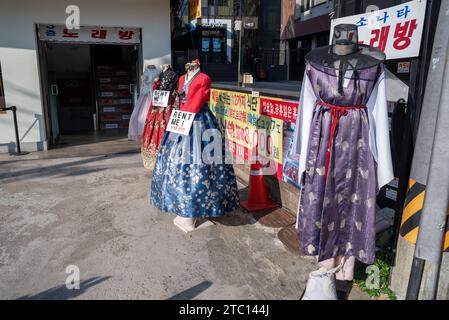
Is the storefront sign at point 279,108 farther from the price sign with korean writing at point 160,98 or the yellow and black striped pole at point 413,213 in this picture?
the yellow and black striped pole at point 413,213

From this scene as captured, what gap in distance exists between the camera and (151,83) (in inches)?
243

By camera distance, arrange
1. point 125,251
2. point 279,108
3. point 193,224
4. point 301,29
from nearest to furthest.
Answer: point 125,251
point 193,224
point 279,108
point 301,29

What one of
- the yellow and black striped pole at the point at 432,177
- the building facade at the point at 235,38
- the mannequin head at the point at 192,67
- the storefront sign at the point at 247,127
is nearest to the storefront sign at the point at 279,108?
the storefront sign at the point at 247,127

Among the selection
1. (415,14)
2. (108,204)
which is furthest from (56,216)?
(415,14)

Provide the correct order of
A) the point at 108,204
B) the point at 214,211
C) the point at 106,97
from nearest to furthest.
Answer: the point at 214,211
the point at 108,204
the point at 106,97

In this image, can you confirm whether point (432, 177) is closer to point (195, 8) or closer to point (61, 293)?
point (61, 293)

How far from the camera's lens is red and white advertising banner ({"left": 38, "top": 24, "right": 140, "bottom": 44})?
7.05 m

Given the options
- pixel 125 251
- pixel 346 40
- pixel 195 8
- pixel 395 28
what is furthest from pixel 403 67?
pixel 195 8

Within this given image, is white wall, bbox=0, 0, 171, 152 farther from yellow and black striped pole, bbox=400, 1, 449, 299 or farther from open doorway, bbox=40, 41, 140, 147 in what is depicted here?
yellow and black striped pole, bbox=400, 1, 449, 299

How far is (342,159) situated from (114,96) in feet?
29.5

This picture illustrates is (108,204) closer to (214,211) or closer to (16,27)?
(214,211)

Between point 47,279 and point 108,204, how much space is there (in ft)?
5.35

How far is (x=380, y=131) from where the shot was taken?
7.50ft

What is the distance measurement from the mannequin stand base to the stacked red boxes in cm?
713
